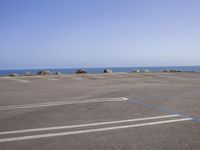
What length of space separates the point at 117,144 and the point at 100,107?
337cm

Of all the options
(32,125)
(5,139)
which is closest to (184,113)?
(32,125)

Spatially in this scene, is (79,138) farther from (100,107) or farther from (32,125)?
(100,107)

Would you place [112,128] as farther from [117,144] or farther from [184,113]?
[184,113]

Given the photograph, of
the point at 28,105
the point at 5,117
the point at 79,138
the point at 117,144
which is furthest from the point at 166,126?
the point at 28,105

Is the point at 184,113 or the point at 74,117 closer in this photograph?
the point at 74,117

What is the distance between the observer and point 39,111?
7.11m

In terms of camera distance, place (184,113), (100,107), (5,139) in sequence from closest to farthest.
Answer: (5,139)
(184,113)
(100,107)

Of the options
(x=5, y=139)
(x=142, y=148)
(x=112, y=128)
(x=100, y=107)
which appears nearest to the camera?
(x=142, y=148)

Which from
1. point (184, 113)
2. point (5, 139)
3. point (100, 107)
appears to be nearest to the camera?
point (5, 139)

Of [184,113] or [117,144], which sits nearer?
[117,144]

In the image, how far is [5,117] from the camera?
632 cm

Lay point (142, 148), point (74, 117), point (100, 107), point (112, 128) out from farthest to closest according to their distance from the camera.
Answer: point (100, 107) → point (74, 117) → point (112, 128) → point (142, 148)

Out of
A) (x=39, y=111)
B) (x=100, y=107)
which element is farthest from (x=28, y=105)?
(x=100, y=107)

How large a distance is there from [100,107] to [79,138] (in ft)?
10.0
